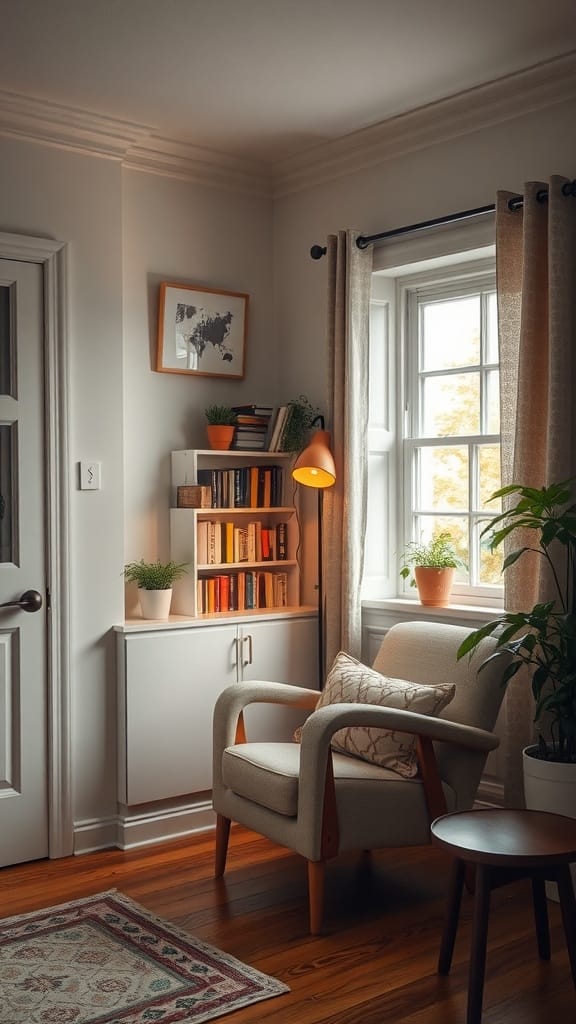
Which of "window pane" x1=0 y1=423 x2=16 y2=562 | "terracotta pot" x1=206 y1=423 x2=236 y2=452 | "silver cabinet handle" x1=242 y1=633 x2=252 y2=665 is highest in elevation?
"terracotta pot" x1=206 y1=423 x2=236 y2=452

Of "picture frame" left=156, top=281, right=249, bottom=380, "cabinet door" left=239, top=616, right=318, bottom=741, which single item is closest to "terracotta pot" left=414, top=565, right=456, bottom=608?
"cabinet door" left=239, top=616, right=318, bottom=741

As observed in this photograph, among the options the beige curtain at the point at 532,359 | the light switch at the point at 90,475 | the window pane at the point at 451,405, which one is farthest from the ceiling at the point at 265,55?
the light switch at the point at 90,475

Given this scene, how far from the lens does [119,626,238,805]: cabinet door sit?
3888 millimetres

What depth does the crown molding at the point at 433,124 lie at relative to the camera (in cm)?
345

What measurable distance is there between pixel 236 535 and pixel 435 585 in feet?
2.90

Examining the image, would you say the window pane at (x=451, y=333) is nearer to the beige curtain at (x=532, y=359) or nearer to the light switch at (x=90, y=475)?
the beige curtain at (x=532, y=359)

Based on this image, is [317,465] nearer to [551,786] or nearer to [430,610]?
[430,610]

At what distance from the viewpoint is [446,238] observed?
12.7 feet

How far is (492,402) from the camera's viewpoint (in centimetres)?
405

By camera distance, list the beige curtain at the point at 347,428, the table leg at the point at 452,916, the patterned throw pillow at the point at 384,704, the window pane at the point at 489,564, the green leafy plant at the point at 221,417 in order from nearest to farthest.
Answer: the table leg at the point at 452,916 < the patterned throw pillow at the point at 384,704 < the window pane at the point at 489,564 < the beige curtain at the point at 347,428 < the green leafy plant at the point at 221,417

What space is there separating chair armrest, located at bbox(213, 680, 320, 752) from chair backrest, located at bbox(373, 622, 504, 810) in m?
0.31

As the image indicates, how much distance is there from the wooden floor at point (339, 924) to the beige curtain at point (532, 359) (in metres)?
0.53

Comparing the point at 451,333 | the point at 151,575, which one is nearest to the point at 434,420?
the point at 451,333

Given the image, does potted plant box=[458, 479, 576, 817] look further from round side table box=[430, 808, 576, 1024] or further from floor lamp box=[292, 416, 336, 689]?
floor lamp box=[292, 416, 336, 689]
